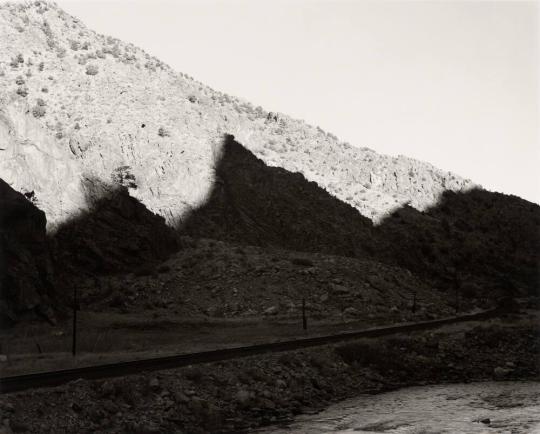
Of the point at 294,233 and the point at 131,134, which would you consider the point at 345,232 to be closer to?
the point at 294,233

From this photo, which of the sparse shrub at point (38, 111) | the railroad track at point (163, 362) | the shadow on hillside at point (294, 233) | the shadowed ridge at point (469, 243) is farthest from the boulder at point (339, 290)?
the sparse shrub at point (38, 111)

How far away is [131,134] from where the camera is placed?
56344 mm

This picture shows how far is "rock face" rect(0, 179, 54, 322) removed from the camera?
3056 centimetres

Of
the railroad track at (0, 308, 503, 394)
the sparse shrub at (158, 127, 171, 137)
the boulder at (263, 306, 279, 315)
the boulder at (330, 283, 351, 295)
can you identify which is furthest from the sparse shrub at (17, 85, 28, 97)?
the railroad track at (0, 308, 503, 394)

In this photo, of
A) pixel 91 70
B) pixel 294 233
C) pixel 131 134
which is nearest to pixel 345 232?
pixel 294 233

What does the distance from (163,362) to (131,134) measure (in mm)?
38009

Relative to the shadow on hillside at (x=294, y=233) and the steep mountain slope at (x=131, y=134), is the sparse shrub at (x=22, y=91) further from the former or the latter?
the shadow on hillside at (x=294, y=233)

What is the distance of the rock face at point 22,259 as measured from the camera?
30562mm

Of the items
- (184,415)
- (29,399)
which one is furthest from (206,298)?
(29,399)

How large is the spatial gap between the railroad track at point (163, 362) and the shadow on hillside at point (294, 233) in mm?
18736

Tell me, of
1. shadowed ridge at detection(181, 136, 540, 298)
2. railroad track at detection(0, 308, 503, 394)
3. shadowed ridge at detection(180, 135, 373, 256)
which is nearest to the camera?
railroad track at detection(0, 308, 503, 394)

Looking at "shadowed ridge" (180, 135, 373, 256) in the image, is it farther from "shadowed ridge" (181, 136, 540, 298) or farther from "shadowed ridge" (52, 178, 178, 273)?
"shadowed ridge" (52, 178, 178, 273)

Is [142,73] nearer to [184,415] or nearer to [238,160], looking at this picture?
[238,160]

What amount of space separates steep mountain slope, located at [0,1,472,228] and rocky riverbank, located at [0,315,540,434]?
24.1 m
